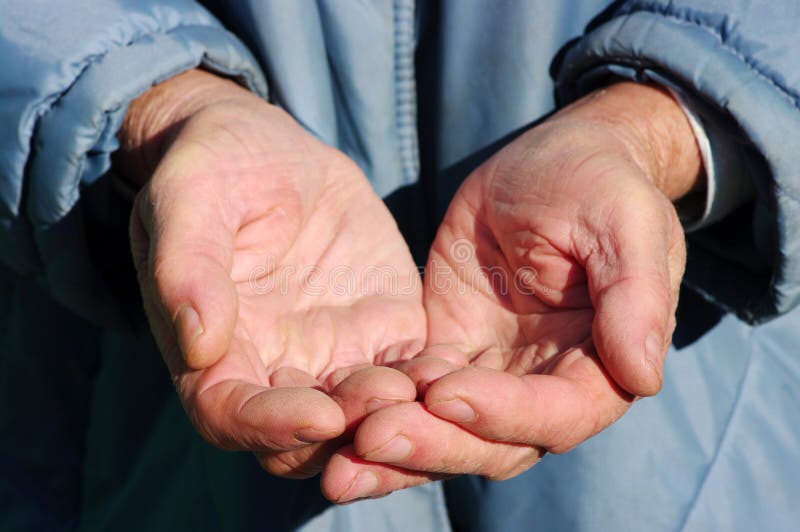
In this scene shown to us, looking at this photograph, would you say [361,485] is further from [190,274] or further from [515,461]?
[190,274]

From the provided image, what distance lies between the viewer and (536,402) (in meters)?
0.77

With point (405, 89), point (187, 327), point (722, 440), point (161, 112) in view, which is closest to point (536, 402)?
point (187, 327)

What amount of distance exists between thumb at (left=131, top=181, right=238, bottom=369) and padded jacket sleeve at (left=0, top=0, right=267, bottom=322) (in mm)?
241

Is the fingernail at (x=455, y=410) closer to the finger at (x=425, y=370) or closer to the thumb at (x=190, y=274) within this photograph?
the finger at (x=425, y=370)

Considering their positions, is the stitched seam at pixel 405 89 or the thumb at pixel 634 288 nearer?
the thumb at pixel 634 288

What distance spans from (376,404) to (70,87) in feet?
2.30

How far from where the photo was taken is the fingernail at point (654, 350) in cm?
79

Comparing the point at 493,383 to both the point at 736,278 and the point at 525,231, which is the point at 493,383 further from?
the point at 736,278

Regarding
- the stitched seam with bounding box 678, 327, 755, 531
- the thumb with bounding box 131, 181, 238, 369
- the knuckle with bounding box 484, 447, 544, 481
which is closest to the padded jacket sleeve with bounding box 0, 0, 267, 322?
the thumb with bounding box 131, 181, 238, 369

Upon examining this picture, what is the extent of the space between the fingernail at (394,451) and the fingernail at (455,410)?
0.05 metres

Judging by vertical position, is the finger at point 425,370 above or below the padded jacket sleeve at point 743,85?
below

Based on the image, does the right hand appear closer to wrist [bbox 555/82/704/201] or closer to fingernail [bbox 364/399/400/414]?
fingernail [bbox 364/399/400/414]

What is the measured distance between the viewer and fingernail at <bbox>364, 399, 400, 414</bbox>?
76 centimetres

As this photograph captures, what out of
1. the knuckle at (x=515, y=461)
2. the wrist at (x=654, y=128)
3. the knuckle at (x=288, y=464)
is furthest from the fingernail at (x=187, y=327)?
the wrist at (x=654, y=128)
